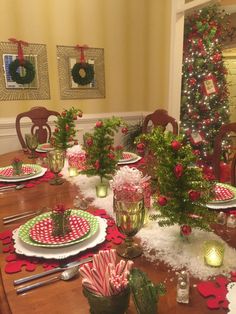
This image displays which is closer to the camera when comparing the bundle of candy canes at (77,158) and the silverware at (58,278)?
the silverware at (58,278)

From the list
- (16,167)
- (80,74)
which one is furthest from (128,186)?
(80,74)

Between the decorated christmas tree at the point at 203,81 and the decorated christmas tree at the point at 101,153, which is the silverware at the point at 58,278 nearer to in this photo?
the decorated christmas tree at the point at 101,153

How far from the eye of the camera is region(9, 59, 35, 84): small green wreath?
3.01m

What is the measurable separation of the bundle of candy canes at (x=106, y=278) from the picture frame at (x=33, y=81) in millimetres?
2895

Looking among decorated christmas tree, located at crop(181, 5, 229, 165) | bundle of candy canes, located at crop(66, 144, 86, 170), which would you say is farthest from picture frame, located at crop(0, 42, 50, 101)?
decorated christmas tree, located at crop(181, 5, 229, 165)

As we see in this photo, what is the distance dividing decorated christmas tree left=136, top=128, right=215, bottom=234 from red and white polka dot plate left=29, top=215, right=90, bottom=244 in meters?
0.25

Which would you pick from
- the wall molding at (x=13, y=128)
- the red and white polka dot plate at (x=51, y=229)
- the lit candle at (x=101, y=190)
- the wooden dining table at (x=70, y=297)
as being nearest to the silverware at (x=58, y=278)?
the wooden dining table at (x=70, y=297)

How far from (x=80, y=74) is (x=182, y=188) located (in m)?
2.82

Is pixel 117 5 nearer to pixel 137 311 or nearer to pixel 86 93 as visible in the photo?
pixel 86 93

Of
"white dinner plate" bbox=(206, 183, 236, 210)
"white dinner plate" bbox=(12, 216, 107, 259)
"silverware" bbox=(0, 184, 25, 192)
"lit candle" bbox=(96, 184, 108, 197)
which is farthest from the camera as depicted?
"silverware" bbox=(0, 184, 25, 192)

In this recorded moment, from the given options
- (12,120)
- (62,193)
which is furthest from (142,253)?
(12,120)

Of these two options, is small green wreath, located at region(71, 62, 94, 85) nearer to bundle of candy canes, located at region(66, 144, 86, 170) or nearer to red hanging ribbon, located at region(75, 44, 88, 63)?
red hanging ribbon, located at region(75, 44, 88, 63)

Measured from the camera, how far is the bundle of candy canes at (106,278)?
0.54 metres

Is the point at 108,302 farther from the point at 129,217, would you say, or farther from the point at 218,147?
the point at 218,147
